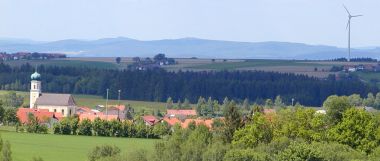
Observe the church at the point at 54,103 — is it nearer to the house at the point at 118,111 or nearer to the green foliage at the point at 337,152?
the house at the point at 118,111

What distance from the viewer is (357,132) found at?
236 ft

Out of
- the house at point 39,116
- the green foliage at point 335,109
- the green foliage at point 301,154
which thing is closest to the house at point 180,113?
the house at point 39,116

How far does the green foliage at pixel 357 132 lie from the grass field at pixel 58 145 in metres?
10.7

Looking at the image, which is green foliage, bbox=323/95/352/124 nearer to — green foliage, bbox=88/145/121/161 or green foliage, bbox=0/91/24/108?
green foliage, bbox=88/145/121/161

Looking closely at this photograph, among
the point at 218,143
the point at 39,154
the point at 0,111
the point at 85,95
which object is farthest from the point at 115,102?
the point at 218,143

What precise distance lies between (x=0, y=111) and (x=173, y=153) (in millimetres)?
54326

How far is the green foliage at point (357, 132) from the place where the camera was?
2798 inches

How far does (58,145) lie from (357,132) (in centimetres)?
2589

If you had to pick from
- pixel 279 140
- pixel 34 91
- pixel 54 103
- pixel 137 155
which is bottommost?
pixel 54 103

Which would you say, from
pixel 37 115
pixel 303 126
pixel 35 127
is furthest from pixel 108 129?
pixel 303 126

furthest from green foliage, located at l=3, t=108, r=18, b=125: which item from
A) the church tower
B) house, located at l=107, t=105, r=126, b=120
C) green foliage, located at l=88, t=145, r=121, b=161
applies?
green foliage, located at l=88, t=145, r=121, b=161

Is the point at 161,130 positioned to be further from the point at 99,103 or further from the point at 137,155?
the point at 99,103

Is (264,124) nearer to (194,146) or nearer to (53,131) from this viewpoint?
(194,146)

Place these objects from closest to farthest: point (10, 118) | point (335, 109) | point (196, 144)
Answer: point (196, 144)
point (335, 109)
point (10, 118)
